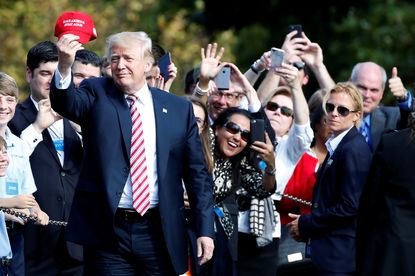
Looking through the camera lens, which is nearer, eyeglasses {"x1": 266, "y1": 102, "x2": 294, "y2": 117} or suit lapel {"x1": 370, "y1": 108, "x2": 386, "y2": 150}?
eyeglasses {"x1": 266, "y1": 102, "x2": 294, "y2": 117}

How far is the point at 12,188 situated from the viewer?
10000mm

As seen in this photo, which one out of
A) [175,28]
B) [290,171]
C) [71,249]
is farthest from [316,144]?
[175,28]

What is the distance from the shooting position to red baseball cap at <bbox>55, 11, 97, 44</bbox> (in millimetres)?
8836

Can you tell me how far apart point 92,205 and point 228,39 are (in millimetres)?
22146

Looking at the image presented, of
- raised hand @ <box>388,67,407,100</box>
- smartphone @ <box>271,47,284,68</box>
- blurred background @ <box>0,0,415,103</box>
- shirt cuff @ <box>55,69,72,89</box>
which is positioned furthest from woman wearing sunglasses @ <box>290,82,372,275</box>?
blurred background @ <box>0,0,415,103</box>

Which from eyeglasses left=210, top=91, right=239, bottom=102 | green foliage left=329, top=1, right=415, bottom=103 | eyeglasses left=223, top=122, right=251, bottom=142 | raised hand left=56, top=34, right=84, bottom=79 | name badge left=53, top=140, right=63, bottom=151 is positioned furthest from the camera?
green foliage left=329, top=1, right=415, bottom=103

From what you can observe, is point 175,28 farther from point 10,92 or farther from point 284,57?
point 10,92

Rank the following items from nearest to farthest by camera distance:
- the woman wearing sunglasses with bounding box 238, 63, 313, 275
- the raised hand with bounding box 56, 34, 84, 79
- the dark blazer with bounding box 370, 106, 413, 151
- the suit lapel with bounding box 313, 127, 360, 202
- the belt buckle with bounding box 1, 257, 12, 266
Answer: the raised hand with bounding box 56, 34, 84, 79
the belt buckle with bounding box 1, 257, 12, 266
the suit lapel with bounding box 313, 127, 360, 202
the woman wearing sunglasses with bounding box 238, 63, 313, 275
the dark blazer with bounding box 370, 106, 413, 151

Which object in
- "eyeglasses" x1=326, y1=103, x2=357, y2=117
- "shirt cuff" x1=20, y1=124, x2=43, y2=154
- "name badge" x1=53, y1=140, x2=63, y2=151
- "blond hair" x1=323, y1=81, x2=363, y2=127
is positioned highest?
"blond hair" x1=323, y1=81, x2=363, y2=127

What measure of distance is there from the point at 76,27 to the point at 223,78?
8.44 feet

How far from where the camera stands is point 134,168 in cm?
884

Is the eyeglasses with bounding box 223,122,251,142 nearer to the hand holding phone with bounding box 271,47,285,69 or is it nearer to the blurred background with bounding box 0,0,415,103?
the hand holding phone with bounding box 271,47,285,69

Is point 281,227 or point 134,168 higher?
point 134,168

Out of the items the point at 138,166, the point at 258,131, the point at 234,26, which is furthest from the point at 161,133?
the point at 234,26
